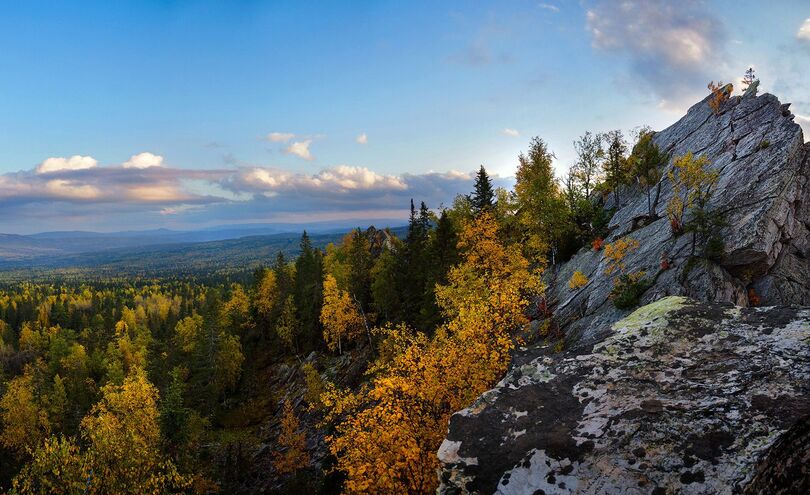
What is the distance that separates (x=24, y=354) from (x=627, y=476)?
559ft

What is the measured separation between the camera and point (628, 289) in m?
23.6

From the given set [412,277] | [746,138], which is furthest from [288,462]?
[746,138]

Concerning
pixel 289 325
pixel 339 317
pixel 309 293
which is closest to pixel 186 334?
pixel 289 325

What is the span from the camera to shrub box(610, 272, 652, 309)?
22859 mm

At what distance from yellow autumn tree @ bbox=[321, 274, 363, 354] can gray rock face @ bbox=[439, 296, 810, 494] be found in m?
52.8

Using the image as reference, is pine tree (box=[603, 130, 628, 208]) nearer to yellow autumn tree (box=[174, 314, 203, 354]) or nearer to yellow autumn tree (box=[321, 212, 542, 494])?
yellow autumn tree (box=[321, 212, 542, 494])

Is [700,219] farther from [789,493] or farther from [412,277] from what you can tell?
[412,277]

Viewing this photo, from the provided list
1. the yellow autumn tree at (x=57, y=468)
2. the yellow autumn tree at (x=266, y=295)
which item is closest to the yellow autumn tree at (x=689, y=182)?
the yellow autumn tree at (x=57, y=468)

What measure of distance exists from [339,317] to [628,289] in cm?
4689

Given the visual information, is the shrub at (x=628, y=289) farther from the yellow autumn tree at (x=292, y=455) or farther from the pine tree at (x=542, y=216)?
the yellow autumn tree at (x=292, y=455)

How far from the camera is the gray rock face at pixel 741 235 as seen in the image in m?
21.9

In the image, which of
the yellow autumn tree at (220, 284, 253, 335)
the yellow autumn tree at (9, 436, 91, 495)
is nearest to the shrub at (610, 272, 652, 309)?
the yellow autumn tree at (9, 436, 91, 495)

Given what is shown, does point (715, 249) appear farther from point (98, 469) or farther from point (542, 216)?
point (98, 469)

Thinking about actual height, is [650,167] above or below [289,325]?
above
